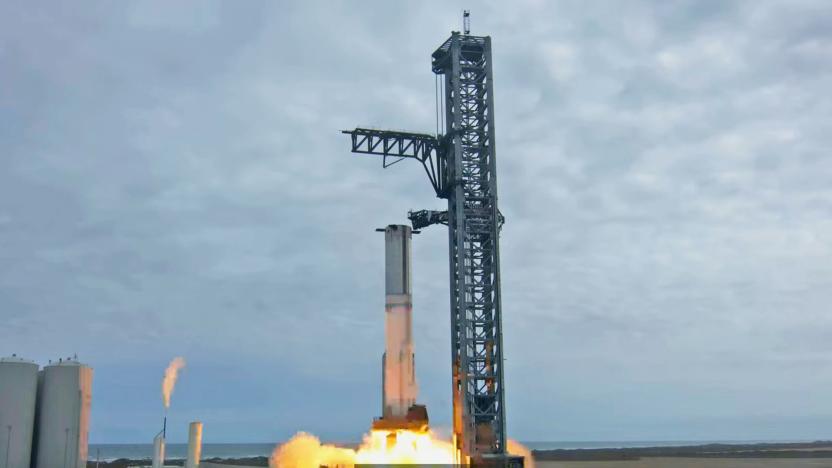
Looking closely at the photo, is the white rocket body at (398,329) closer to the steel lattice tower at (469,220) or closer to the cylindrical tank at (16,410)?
the steel lattice tower at (469,220)

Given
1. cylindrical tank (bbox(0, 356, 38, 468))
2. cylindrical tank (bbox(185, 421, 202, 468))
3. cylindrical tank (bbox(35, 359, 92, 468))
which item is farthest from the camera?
cylindrical tank (bbox(185, 421, 202, 468))

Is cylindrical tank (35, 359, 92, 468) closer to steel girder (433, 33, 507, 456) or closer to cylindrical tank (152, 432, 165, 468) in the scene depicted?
cylindrical tank (152, 432, 165, 468)

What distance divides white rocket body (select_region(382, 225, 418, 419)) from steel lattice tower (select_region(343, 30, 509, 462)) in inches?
173

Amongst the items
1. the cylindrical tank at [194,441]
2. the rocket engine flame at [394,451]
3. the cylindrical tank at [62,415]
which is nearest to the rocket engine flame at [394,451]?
the rocket engine flame at [394,451]

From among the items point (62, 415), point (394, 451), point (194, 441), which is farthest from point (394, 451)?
point (62, 415)

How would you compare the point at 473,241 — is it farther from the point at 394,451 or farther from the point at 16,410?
the point at 16,410

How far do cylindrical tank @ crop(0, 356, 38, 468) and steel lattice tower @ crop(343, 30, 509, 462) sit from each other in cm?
2596

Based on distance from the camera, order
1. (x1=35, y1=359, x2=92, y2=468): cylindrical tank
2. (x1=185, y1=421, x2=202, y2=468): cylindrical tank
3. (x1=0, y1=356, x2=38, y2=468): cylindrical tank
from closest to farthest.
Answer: (x1=0, y1=356, x2=38, y2=468): cylindrical tank
(x1=35, y1=359, x2=92, y2=468): cylindrical tank
(x1=185, y1=421, x2=202, y2=468): cylindrical tank

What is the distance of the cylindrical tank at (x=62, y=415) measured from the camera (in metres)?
47.9

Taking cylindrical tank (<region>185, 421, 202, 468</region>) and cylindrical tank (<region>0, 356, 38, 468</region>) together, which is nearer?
cylindrical tank (<region>0, 356, 38, 468</region>)

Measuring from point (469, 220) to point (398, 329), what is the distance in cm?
979

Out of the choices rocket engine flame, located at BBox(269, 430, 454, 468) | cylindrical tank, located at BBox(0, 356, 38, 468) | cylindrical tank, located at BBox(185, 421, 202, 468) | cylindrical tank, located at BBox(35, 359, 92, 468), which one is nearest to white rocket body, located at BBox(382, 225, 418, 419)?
rocket engine flame, located at BBox(269, 430, 454, 468)

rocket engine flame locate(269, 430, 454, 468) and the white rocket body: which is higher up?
the white rocket body

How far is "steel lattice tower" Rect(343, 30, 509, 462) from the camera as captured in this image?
52688mm
